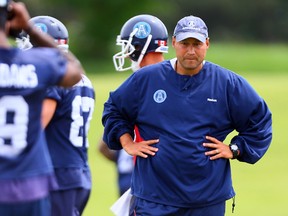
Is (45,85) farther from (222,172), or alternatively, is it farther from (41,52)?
(222,172)

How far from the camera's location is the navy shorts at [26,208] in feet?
16.3

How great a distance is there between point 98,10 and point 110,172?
4329cm

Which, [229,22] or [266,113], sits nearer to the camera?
[266,113]

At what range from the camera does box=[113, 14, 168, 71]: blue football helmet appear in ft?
25.9

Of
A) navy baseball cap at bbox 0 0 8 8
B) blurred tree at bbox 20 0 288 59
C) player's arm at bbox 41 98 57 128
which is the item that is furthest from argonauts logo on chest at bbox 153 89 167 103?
blurred tree at bbox 20 0 288 59

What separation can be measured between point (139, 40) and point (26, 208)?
319cm

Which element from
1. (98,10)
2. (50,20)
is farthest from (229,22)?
(50,20)

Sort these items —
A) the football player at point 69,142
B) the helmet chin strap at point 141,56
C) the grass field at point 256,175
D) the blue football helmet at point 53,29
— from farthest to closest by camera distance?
the grass field at point 256,175 < the helmet chin strap at point 141,56 < the blue football helmet at point 53,29 < the football player at point 69,142

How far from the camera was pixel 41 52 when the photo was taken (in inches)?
200

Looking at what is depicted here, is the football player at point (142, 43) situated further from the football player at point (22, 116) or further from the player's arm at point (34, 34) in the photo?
the football player at point (22, 116)

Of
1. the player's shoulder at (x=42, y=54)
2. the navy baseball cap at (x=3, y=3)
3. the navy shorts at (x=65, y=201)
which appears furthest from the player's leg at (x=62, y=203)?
the navy baseball cap at (x=3, y=3)

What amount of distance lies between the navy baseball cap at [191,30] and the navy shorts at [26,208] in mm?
2163

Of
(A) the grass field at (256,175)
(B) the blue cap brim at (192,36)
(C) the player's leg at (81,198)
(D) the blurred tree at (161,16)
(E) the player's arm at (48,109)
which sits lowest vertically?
(D) the blurred tree at (161,16)

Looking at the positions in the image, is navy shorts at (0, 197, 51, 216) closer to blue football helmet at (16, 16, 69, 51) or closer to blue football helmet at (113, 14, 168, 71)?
blue football helmet at (16, 16, 69, 51)
